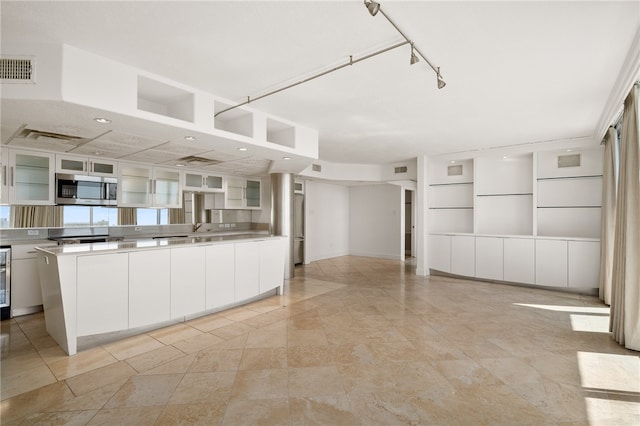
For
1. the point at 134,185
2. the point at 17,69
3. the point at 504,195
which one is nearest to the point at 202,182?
the point at 134,185

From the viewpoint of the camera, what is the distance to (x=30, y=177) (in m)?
4.32

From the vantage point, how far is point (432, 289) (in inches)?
222

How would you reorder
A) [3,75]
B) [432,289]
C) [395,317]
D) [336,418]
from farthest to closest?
[432,289], [395,317], [3,75], [336,418]

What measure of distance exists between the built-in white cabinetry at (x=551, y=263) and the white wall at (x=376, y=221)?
3779 mm

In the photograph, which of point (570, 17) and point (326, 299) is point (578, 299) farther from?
point (570, 17)

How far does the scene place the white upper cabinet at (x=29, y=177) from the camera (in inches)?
163

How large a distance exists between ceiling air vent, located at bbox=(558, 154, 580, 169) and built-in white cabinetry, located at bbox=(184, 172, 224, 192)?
21.9ft

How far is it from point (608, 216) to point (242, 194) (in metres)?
6.62

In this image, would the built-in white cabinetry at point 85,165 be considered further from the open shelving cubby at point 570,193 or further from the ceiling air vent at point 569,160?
the ceiling air vent at point 569,160

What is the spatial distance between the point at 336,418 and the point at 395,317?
222cm

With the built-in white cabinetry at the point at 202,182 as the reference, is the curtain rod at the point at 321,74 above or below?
above

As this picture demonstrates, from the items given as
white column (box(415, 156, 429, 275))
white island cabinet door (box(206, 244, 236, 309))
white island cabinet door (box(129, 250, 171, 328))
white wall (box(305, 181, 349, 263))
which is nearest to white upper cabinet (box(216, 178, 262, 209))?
white wall (box(305, 181, 349, 263))

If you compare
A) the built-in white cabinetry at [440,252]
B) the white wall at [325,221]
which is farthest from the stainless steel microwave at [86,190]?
the built-in white cabinetry at [440,252]

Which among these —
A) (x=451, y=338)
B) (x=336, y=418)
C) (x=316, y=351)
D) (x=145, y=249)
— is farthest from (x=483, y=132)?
(x=145, y=249)
